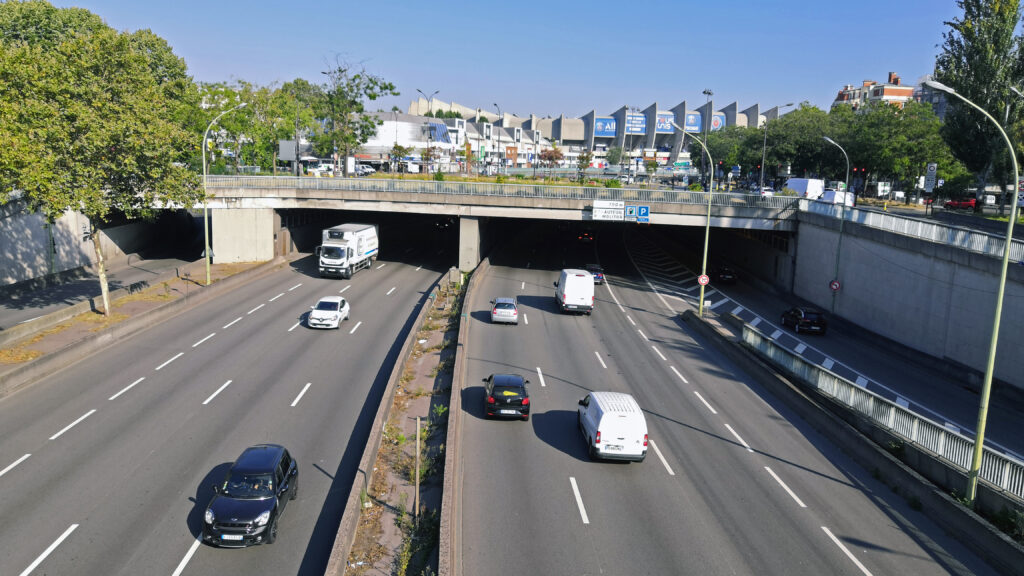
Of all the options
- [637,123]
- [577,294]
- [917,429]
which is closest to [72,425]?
[577,294]

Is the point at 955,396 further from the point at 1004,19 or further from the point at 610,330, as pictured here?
the point at 1004,19

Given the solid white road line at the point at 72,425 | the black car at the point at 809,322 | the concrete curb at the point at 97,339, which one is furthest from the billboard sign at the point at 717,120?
the solid white road line at the point at 72,425

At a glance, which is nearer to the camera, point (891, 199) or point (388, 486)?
point (388, 486)

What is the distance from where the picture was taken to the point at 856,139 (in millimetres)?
73875

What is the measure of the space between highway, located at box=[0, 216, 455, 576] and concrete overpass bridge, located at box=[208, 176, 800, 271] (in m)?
15.4

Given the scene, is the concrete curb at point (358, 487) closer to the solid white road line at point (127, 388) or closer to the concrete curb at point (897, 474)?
the solid white road line at point (127, 388)

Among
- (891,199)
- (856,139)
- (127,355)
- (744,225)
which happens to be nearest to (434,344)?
(127,355)

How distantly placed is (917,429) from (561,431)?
1076 centimetres

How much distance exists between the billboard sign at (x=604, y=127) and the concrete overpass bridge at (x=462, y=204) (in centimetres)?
13155

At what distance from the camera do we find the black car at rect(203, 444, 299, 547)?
15.0 meters

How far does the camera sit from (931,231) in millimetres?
32719

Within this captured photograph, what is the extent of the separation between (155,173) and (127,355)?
10.00 m

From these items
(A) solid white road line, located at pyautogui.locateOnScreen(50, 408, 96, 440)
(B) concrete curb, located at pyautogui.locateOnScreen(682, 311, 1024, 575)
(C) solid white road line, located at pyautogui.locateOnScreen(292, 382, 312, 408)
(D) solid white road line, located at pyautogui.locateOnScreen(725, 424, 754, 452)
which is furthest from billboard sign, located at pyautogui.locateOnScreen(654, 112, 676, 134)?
(A) solid white road line, located at pyautogui.locateOnScreen(50, 408, 96, 440)

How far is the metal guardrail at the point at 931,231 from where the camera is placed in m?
28.2
